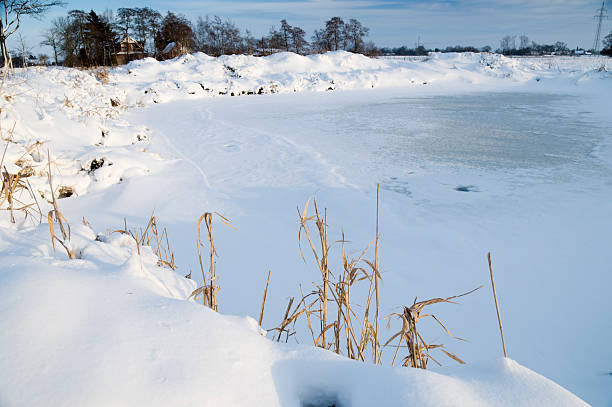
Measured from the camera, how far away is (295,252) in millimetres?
2648

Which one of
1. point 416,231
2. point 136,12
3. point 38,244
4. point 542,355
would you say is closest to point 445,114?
point 416,231

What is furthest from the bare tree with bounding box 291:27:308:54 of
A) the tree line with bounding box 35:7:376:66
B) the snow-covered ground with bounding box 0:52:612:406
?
the snow-covered ground with bounding box 0:52:612:406

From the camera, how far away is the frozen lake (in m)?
1.86

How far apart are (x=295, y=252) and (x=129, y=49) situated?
35.9 m

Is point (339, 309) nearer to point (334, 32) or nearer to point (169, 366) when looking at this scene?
point (169, 366)

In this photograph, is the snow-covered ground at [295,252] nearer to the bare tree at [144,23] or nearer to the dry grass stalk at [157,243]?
the dry grass stalk at [157,243]

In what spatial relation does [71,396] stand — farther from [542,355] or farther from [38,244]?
[542,355]

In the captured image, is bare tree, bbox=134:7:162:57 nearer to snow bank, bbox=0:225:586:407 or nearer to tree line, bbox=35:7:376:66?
tree line, bbox=35:7:376:66

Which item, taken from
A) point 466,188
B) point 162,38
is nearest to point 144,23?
point 162,38

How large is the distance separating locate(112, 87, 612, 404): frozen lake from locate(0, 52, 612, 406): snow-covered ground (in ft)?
0.05

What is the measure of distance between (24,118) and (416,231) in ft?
14.6

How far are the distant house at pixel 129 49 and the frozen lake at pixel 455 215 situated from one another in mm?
29847

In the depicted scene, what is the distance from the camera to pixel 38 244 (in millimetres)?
1293

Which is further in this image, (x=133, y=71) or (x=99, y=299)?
(x=133, y=71)
